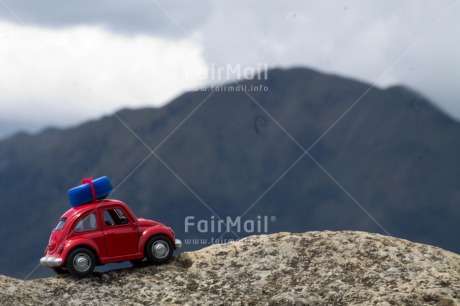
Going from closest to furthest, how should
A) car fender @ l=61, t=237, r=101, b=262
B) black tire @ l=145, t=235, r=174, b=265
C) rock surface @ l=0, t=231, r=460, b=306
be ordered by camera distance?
1. rock surface @ l=0, t=231, r=460, b=306
2. car fender @ l=61, t=237, r=101, b=262
3. black tire @ l=145, t=235, r=174, b=265

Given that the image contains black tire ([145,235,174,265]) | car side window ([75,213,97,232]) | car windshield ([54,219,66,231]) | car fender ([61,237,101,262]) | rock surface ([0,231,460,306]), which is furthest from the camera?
black tire ([145,235,174,265])

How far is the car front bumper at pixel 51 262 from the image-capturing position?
10.2 metres

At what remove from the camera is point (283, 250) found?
10.8 metres

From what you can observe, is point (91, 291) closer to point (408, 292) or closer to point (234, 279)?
point (234, 279)

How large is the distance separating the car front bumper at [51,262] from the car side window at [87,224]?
0.47 m

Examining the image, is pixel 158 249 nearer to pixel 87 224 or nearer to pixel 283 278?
pixel 87 224

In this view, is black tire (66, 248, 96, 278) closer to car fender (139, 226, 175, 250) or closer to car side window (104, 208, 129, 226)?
car side window (104, 208, 129, 226)

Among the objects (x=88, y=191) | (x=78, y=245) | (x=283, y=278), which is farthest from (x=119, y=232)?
(x=283, y=278)

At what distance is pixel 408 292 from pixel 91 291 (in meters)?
4.02

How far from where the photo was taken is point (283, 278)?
33.4 feet

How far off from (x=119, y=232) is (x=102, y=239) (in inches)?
10.2

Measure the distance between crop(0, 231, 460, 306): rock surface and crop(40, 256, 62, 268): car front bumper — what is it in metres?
Result: 0.22

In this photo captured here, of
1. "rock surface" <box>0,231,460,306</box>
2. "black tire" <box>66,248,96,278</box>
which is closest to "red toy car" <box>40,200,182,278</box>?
"black tire" <box>66,248,96,278</box>

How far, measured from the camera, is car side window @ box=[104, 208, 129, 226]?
416 inches
